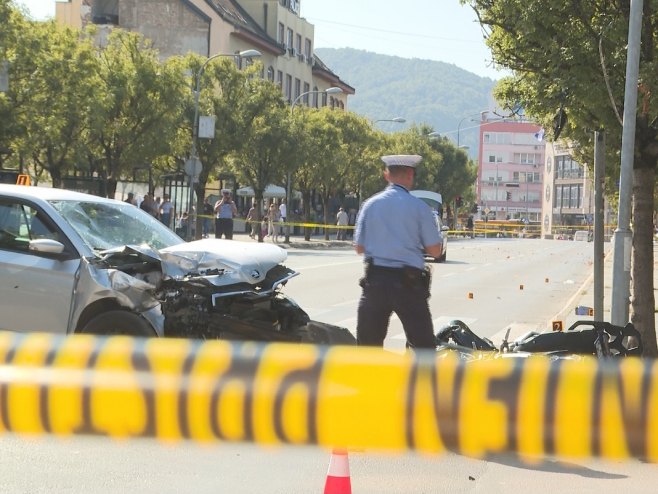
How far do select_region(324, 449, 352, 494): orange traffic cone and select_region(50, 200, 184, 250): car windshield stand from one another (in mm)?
4865

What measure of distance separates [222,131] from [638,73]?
116ft

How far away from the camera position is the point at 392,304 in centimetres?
667

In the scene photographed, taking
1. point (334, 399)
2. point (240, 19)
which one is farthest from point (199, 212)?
point (334, 399)

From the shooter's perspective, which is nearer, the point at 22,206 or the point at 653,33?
the point at 22,206

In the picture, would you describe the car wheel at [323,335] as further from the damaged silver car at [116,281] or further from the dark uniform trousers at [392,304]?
the dark uniform trousers at [392,304]

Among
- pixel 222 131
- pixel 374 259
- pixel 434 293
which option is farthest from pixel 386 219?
pixel 222 131

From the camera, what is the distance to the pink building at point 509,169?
16388cm

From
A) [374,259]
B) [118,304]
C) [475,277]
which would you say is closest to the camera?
[374,259]

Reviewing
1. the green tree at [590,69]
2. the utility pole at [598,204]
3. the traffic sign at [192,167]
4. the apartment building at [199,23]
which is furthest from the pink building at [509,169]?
the green tree at [590,69]

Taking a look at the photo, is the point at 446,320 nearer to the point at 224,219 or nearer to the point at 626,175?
the point at 626,175

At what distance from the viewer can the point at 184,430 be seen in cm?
275

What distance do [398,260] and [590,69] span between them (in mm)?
4859

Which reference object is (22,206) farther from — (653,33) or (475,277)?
(475,277)

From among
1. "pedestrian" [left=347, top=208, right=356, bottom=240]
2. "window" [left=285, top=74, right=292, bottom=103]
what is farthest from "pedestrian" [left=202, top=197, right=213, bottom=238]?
"window" [left=285, top=74, right=292, bottom=103]
